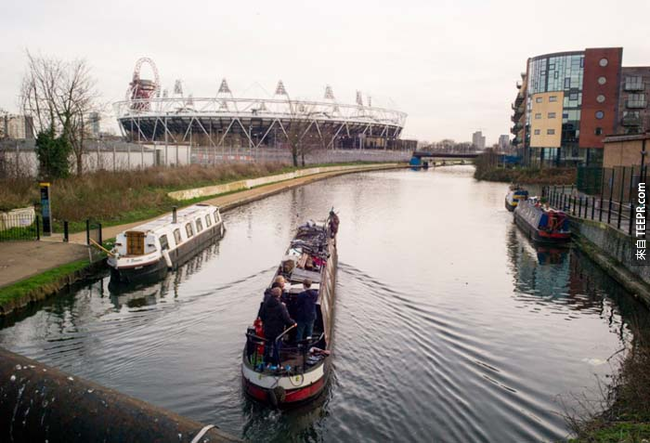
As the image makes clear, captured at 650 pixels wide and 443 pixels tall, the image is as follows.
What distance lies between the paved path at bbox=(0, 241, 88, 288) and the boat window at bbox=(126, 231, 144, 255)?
1.69 metres

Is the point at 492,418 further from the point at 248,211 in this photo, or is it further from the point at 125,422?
the point at 248,211

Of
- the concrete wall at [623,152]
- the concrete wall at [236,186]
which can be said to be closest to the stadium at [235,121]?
the concrete wall at [236,186]

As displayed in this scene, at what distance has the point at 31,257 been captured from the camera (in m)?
18.3

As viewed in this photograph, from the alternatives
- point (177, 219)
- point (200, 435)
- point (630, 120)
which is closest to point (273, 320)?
point (200, 435)

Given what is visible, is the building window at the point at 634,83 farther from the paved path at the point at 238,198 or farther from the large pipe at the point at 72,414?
the large pipe at the point at 72,414

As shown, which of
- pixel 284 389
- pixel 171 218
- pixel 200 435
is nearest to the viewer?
pixel 200 435

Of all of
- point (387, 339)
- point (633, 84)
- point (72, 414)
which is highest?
point (633, 84)

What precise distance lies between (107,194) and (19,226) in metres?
7.21

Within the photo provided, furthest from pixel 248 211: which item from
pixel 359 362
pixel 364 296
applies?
pixel 359 362

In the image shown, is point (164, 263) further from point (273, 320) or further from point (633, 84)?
point (633, 84)

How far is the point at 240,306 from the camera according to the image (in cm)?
1617

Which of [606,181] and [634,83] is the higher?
[634,83]

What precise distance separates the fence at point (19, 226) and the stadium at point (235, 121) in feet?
200

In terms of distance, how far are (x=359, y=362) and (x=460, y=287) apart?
25.8 ft
